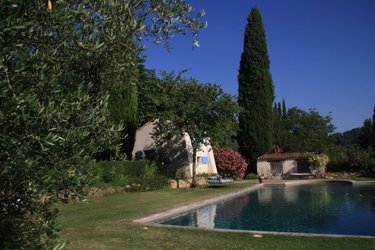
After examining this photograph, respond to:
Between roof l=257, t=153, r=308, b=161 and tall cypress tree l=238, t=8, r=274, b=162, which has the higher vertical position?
tall cypress tree l=238, t=8, r=274, b=162

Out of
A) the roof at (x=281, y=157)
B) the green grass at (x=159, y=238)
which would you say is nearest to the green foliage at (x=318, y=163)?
the roof at (x=281, y=157)

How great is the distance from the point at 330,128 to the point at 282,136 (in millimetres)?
27776

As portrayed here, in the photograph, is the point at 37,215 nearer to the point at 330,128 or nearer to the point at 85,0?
the point at 85,0

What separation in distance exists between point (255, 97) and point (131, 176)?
820 inches

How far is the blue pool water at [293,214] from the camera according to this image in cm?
1380

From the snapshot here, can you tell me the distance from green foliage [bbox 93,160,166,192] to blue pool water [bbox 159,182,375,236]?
5.34 metres

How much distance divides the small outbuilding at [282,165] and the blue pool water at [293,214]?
45.3ft

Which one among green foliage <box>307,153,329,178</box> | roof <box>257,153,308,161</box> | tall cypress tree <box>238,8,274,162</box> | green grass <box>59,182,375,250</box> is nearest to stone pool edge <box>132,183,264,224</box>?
green grass <box>59,182,375,250</box>

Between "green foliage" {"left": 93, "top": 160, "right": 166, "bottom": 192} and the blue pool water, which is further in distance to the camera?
"green foliage" {"left": 93, "top": 160, "right": 166, "bottom": 192}

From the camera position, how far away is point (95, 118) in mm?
3951

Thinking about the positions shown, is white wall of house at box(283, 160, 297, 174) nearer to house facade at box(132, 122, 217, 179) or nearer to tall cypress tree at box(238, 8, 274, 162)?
tall cypress tree at box(238, 8, 274, 162)

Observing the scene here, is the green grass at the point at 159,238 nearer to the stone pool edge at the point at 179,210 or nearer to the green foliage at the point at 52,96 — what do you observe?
the stone pool edge at the point at 179,210

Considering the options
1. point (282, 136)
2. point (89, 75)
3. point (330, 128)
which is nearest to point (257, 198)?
point (89, 75)

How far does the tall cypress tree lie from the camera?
135ft
